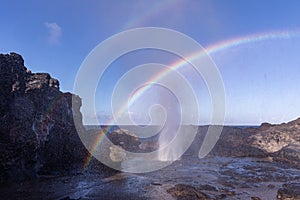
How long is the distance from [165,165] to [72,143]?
13436mm

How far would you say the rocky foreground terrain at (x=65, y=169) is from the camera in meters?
20.0

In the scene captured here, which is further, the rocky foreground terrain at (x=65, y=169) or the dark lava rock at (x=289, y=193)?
the rocky foreground terrain at (x=65, y=169)

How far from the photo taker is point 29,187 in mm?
20641

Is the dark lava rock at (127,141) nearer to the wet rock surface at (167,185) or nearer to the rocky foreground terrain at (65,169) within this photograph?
the rocky foreground terrain at (65,169)

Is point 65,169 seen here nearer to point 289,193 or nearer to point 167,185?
point 167,185

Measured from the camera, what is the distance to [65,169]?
28.2 meters

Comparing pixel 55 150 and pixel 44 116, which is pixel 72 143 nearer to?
pixel 55 150

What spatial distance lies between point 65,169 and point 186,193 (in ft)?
51.2

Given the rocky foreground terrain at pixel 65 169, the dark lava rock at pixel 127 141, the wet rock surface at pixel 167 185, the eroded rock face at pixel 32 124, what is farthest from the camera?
the dark lava rock at pixel 127 141

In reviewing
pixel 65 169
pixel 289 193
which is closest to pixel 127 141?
pixel 65 169

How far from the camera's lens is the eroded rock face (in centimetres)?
A: 2438

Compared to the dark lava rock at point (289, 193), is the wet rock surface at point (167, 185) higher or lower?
higher

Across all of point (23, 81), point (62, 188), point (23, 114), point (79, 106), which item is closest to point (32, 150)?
point (23, 114)

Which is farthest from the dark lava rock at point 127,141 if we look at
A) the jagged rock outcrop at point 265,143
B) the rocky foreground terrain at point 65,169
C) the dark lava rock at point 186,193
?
the dark lava rock at point 186,193
